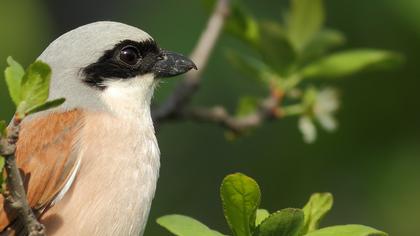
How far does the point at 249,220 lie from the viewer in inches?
146

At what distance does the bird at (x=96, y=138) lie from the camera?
4266 millimetres

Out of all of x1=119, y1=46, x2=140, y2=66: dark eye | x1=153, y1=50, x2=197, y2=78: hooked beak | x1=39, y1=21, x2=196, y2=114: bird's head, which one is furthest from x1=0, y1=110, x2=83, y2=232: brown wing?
x1=153, y1=50, x2=197, y2=78: hooked beak

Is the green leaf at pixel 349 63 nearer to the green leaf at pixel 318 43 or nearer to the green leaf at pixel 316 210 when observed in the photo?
the green leaf at pixel 318 43

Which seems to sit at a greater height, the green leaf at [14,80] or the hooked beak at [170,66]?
the green leaf at [14,80]

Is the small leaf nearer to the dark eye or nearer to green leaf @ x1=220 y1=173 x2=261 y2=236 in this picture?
the dark eye

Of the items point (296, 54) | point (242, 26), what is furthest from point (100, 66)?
point (296, 54)

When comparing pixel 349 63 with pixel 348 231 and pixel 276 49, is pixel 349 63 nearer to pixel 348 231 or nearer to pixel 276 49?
pixel 276 49

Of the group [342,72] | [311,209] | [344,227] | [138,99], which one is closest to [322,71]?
[342,72]

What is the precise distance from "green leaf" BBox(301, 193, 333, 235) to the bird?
0.82 meters

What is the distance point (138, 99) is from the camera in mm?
4805

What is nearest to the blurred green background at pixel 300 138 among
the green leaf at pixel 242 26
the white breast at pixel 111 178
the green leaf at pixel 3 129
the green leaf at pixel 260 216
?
the green leaf at pixel 242 26

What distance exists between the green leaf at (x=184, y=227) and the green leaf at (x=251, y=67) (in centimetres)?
175

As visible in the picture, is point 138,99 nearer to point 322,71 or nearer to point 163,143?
point 322,71

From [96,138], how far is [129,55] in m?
0.54
